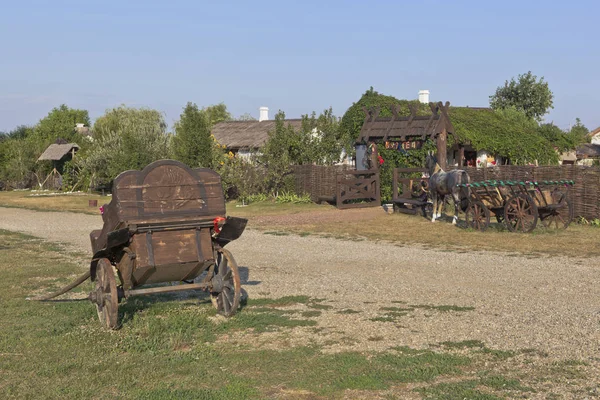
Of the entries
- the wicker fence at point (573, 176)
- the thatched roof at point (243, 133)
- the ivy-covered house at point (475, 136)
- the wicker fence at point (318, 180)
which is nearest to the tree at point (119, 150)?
the thatched roof at point (243, 133)

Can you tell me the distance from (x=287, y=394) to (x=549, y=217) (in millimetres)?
15760

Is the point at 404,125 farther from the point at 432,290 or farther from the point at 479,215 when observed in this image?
the point at 432,290

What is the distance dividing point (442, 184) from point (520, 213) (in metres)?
3.24

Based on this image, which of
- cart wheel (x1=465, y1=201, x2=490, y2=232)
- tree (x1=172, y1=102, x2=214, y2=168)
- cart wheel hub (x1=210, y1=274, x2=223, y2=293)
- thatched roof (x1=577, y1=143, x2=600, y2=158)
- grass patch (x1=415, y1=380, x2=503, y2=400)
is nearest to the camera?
grass patch (x1=415, y1=380, x2=503, y2=400)

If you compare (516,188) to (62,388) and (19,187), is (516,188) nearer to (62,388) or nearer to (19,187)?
(62,388)

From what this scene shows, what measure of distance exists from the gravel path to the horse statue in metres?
4.20

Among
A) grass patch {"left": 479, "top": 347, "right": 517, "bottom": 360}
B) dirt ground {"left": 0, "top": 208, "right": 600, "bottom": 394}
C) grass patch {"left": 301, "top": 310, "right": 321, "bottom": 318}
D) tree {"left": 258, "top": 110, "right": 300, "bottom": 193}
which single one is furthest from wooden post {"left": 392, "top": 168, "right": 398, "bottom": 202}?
grass patch {"left": 479, "top": 347, "right": 517, "bottom": 360}

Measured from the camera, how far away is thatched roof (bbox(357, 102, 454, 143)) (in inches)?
1016

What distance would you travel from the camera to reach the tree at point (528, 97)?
2163 inches

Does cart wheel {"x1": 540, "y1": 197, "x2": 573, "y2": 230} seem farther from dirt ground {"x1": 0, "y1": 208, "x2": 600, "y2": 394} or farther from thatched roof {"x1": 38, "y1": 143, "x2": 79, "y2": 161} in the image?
thatched roof {"x1": 38, "y1": 143, "x2": 79, "y2": 161}

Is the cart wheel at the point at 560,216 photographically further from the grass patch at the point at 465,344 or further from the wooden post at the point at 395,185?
the grass patch at the point at 465,344

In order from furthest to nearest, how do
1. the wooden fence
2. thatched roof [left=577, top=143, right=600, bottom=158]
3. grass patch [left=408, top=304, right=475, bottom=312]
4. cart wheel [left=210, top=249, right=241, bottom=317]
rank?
thatched roof [left=577, top=143, right=600, bottom=158], the wooden fence, grass patch [left=408, top=304, right=475, bottom=312], cart wheel [left=210, top=249, right=241, bottom=317]

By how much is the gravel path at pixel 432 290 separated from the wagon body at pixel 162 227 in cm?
169

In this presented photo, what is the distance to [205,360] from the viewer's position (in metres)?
7.27
